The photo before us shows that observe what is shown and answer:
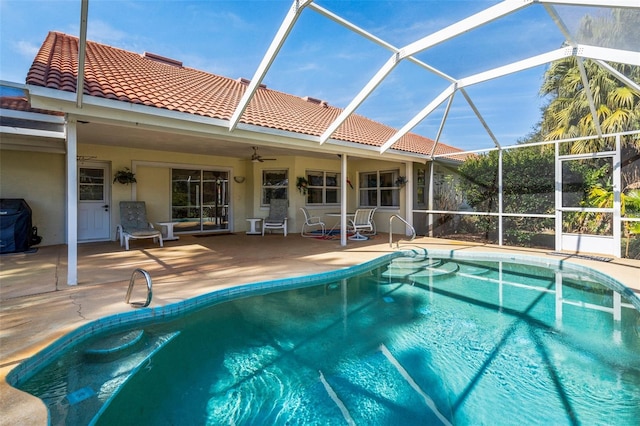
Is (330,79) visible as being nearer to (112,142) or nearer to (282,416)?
(112,142)

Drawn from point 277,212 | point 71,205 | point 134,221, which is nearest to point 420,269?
point 277,212

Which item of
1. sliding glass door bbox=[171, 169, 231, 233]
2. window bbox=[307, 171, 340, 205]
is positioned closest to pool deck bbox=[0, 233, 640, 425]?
sliding glass door bbox=[171, 169, 231, 233]

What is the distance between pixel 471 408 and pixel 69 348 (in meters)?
3.69

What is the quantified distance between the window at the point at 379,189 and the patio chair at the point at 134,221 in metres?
7.35

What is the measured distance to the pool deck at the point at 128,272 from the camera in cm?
300

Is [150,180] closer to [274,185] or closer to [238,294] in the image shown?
[274,185]

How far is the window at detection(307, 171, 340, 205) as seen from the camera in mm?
11688

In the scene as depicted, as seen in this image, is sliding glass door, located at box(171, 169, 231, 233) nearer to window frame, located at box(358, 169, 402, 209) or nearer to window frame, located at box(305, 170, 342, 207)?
window frame, located at box(305, 170, 342, 207)

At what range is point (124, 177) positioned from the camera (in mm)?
9000

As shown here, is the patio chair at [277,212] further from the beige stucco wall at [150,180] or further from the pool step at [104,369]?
the pool step at [104,369]

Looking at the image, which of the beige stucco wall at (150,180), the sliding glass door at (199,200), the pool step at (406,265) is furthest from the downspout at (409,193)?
the sliding glass door at (199,200)

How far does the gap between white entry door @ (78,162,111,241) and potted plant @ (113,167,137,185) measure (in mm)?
323

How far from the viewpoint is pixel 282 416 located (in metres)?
2.44

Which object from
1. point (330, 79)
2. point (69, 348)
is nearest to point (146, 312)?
point (69, 348)
